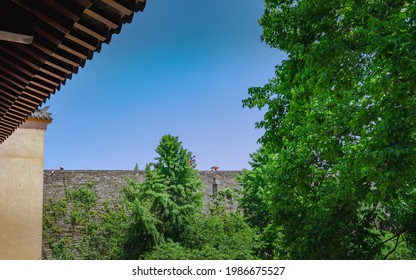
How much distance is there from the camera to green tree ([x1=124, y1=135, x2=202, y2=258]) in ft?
39.2

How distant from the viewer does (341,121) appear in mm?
5352

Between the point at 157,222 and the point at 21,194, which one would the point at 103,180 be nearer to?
the point at 157,222

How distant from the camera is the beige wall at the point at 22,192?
298 inches

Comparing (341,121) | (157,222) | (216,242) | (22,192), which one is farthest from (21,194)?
(216,242)

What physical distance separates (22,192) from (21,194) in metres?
0.04

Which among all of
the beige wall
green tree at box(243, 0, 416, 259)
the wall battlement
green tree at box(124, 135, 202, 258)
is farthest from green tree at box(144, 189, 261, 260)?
green tree at box(243, 0, 416, 259)

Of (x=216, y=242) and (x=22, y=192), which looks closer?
(x=22, y=192)

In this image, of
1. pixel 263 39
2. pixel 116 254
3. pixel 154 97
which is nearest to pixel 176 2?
pixel 154 97

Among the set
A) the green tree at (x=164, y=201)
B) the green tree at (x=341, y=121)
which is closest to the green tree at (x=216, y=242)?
the green tree at (x=164, y=201)

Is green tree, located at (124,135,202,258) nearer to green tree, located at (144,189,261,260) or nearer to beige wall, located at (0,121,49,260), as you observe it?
green tree, located at (144,189,261,260)

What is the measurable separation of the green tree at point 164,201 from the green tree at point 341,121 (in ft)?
18.7

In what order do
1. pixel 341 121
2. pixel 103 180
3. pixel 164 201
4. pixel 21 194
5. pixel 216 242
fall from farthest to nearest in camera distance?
1. pixel 103 180
2. pixel 164 201
3. pixel 216 242
4. pixel 21 194
5. pixel 341 121

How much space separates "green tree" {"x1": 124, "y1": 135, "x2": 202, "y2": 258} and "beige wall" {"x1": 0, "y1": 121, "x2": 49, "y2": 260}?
13.5 ft

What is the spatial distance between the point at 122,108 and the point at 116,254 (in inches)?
298
